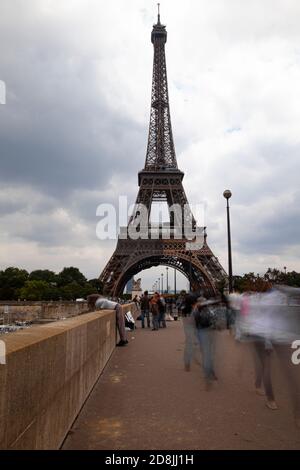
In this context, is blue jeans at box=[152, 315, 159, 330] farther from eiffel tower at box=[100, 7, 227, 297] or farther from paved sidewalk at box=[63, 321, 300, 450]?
eiffel tower at box=[100, 7, 227, 297]

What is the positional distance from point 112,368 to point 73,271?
116 m

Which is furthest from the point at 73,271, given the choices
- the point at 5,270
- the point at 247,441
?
the point at 247,441

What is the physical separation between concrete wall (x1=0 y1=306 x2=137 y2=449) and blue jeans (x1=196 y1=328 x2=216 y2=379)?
9.63 feet

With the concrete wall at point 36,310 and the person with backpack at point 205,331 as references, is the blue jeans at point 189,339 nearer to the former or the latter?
the person with backpack at point 205,331

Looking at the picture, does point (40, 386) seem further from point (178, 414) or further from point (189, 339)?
point (189, 339)

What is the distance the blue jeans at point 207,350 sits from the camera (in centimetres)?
867

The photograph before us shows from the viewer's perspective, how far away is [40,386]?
398 cm

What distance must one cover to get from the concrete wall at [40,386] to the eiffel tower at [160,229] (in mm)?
53560

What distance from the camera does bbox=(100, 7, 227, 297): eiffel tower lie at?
208ft

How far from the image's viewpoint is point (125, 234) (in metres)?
65.3

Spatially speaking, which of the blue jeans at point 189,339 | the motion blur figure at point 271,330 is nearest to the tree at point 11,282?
the blue jeans at point 189,339

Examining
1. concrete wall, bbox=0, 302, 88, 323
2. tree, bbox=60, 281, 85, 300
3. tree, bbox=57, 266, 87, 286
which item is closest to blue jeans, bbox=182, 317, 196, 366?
concrete wall, bbox=0, 302, 88, 323

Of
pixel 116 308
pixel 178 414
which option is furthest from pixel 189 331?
pixel 116 308
